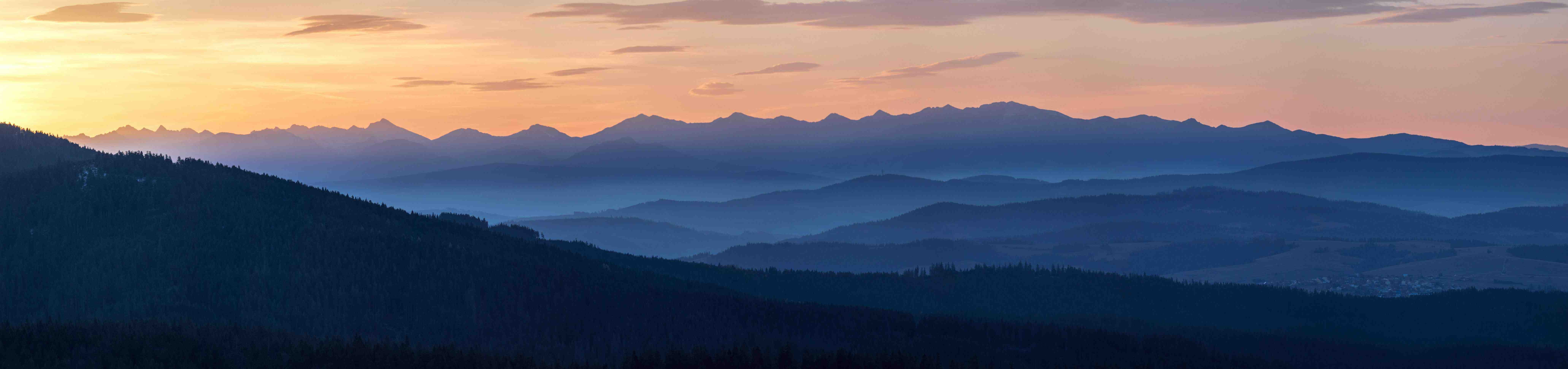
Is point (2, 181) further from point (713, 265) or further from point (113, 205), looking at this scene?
point (713, 265)

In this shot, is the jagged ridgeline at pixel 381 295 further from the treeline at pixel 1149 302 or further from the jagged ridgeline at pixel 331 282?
the treeline at pixel 1149 302

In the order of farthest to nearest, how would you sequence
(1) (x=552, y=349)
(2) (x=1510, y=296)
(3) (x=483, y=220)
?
(2) (x=1510, y=296) < (3) (x=483, y=220) < (1) (x=552, y=349)

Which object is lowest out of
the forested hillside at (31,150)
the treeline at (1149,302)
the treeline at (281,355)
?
the treeline at (1149,302)

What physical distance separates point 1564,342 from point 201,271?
483ft

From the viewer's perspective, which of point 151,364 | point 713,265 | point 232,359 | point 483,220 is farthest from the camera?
point 713,265

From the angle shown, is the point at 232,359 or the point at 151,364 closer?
the point at 151,364

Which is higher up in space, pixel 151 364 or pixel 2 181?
pixel 2 181

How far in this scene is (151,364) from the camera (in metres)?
44.1

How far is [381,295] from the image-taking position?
2975 inches

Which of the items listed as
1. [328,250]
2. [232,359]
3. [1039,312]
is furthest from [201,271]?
[1039,312]

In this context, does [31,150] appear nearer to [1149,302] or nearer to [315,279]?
[315,279]

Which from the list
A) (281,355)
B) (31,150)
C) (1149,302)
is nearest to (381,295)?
(281,355)

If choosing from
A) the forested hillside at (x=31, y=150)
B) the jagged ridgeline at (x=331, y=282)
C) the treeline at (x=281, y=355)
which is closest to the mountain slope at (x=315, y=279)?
the jagged ridgeline at (x=331, y=282)

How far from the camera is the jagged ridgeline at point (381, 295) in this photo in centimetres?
6819
